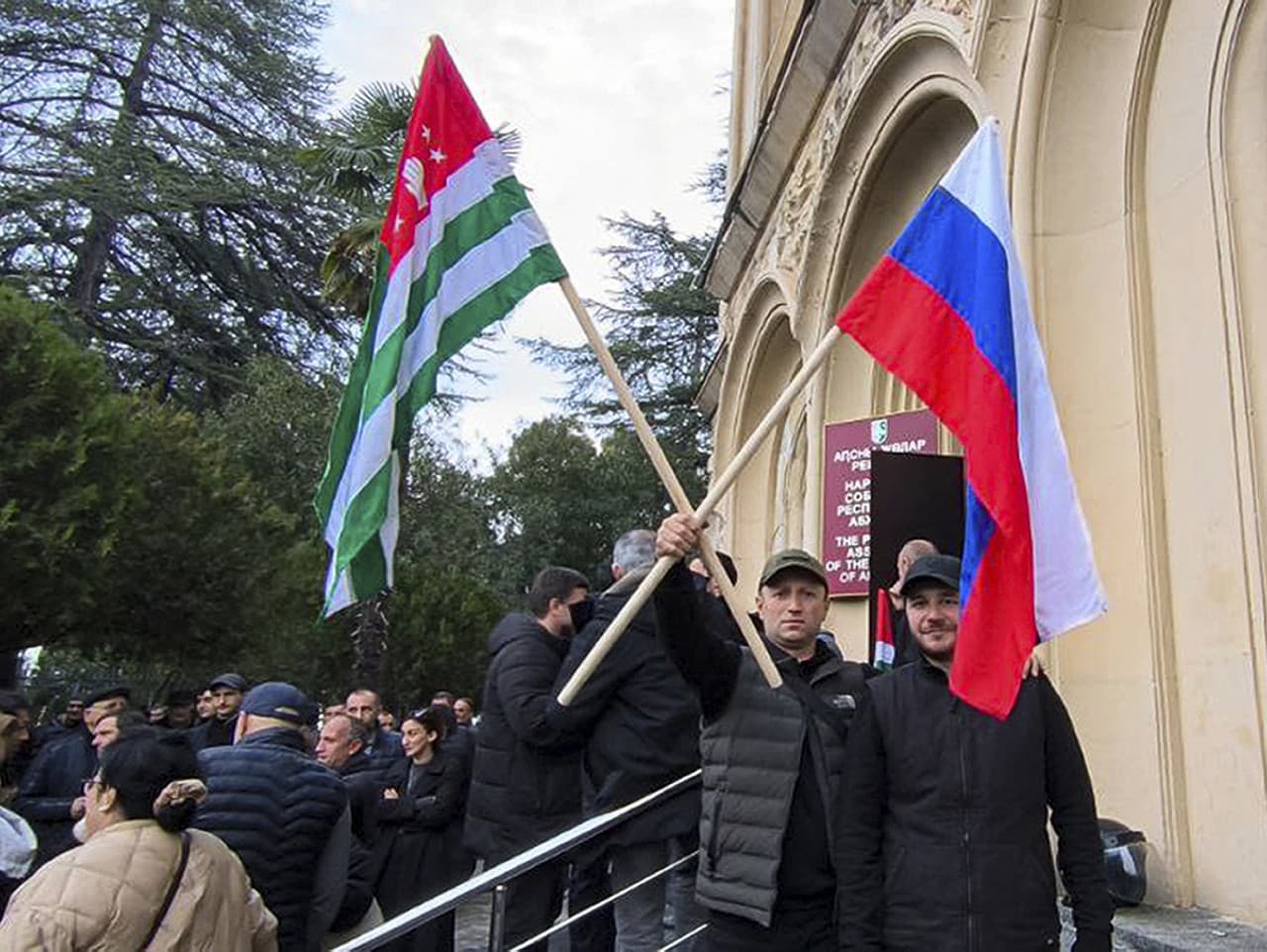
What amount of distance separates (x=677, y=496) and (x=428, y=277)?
1.52m

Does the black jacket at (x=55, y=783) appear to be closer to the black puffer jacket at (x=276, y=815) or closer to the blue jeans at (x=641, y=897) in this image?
the black puffer jacket at (x=276, y=815)

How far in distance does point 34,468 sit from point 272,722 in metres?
11.7

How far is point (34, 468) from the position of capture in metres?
14.0

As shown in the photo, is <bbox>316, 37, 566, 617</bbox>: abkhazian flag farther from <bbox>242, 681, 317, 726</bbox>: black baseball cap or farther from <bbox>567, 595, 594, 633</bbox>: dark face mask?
<bbox>567, 595, 594, 633</bbox>: dark face mask

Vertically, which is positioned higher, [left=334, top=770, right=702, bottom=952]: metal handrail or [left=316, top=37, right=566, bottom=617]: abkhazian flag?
[left=316, top=37, right=566, bottom=617]: abkhazian flag

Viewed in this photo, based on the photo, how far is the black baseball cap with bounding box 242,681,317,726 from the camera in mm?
4098

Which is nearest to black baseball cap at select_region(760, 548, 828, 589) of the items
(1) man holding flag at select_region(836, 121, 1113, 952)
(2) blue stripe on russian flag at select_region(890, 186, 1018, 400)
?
(1) man holding flag at select_region(836, 121, 1113, 952)

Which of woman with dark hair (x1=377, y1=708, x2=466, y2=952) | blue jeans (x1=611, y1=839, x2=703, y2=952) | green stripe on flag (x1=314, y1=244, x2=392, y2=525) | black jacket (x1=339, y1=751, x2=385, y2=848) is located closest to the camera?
green stripe on flag (x1=314, y1=244, x2=392, y2=525)

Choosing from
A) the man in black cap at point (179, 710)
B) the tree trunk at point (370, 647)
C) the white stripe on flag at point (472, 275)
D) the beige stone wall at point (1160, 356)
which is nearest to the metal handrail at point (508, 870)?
the white stripe on flag at point (472, 275)

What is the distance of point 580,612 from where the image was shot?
5.06 m

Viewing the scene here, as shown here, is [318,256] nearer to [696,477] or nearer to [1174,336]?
[696,477]

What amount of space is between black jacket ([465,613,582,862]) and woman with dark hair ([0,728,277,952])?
Result: 1.66m

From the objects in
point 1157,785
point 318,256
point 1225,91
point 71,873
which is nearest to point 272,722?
point 71,873

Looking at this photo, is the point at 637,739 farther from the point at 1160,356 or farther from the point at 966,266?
the point at 1160,356
